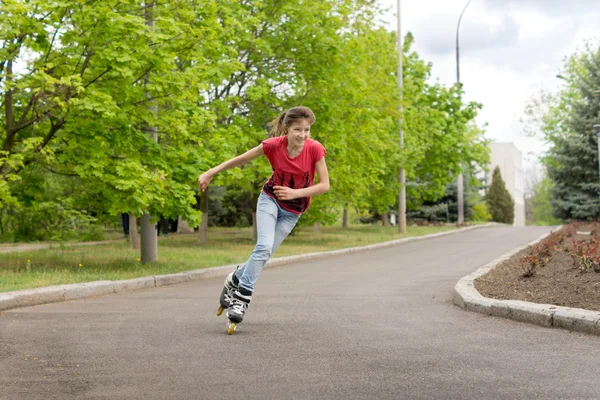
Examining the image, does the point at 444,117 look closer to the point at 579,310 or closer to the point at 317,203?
the point at 317,203

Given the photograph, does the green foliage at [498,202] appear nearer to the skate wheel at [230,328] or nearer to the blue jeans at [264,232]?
the blue jeans at [264,232]

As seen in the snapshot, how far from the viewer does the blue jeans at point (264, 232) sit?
643cm

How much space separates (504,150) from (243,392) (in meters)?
94.2

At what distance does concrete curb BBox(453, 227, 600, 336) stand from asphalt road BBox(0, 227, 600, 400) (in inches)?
5.5

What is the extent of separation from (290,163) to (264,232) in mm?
647

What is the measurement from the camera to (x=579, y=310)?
262 inches

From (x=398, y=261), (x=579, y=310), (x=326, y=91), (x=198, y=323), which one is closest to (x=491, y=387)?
(x=579, y=310)

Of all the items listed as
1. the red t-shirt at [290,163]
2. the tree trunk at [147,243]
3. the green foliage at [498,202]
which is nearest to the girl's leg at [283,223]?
the red t-shirt at [290,163]

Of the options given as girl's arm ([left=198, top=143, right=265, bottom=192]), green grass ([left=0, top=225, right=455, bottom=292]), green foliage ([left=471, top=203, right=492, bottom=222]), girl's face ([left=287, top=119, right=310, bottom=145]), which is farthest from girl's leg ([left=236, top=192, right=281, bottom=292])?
green foliage ([left=471, top=203, right=492, bottom=222])

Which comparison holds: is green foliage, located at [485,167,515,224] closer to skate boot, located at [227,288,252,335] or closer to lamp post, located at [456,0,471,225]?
lamp post, located at [456,0,471,225]

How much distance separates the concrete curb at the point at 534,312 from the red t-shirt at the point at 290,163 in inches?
96.6

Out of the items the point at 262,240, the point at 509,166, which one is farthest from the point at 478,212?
the point at 509,166

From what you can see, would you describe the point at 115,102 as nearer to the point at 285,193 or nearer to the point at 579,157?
the point at 285,193

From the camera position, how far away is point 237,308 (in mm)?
6293
